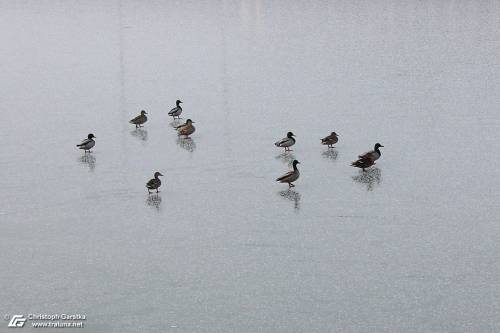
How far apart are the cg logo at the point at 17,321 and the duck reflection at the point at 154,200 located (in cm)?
510

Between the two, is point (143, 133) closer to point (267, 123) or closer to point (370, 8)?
point (267, 123)

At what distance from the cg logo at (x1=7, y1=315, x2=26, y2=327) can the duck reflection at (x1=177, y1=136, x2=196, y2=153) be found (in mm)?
9573

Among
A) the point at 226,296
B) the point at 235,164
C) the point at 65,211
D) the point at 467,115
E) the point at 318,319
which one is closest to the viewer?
the point at 318,319

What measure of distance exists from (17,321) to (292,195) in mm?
6805

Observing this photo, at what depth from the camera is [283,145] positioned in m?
19.7

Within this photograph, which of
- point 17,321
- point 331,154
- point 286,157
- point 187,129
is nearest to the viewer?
point 17,321

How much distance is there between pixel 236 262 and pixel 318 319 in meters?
2.33

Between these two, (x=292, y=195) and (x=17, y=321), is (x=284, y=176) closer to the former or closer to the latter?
(x=292, y=195)

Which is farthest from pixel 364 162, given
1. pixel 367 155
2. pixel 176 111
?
pixel 176 111

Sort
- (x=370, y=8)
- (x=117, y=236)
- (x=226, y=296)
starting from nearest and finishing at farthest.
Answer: (x=226, y=296), (x=117, y=236), (x=370, y=8)

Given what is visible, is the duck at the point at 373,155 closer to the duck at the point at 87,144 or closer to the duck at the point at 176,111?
the duck at the point at 87,144

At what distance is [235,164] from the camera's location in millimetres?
18797

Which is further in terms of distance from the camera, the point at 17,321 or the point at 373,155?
the point at 373,155

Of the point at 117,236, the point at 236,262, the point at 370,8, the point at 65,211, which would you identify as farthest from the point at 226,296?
the point at 370,8
